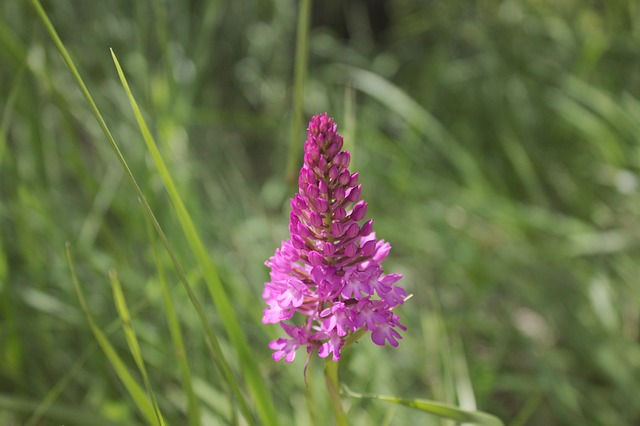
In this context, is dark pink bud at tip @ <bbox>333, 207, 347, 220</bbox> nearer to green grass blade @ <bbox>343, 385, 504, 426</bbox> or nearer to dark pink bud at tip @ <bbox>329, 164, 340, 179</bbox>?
dark pink bud at tip @ <bbox>329, 164, 340, 179</bbox>

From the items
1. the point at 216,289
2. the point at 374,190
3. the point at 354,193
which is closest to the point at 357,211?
the point at 354,193

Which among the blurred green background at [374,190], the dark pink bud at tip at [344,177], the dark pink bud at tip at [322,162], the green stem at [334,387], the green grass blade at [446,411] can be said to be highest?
the blurred green background at [374,190]

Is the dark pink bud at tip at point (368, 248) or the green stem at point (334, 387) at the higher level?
the dark pink bud at tip at point (368, 248)

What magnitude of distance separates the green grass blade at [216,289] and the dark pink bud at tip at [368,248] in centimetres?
25

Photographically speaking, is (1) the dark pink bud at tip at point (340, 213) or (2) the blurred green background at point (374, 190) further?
(2) the blurred green background at point (374, 190)

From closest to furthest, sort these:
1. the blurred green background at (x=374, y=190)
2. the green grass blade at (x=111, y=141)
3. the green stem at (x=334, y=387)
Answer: the green grass blade at (x=111, y=141), the green stem at (x=334, y=387), the blurred green background at (x=374, y=190)

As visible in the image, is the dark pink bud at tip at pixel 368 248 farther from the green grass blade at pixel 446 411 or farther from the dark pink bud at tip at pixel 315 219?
the green grass blade at pixel 446 411

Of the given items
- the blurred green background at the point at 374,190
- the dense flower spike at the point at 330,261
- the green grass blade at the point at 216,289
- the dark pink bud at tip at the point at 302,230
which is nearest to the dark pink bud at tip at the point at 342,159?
the dense flower spike at the point at 330,261

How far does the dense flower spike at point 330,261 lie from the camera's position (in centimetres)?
104

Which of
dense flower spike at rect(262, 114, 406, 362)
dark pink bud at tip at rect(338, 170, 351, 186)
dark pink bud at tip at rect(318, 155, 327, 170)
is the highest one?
dark pink bud at tip at rect(318, 155, 327, 170)

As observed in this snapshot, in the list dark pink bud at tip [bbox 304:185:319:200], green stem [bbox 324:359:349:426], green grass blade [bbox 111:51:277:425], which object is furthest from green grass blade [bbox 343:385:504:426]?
dark pink bud at tip [bbox 304:185:319:200]

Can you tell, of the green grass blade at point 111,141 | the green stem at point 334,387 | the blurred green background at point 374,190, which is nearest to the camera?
the green grass blade at point 111,141

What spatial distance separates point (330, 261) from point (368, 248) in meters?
0.06

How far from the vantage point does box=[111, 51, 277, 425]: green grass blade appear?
107 cm
